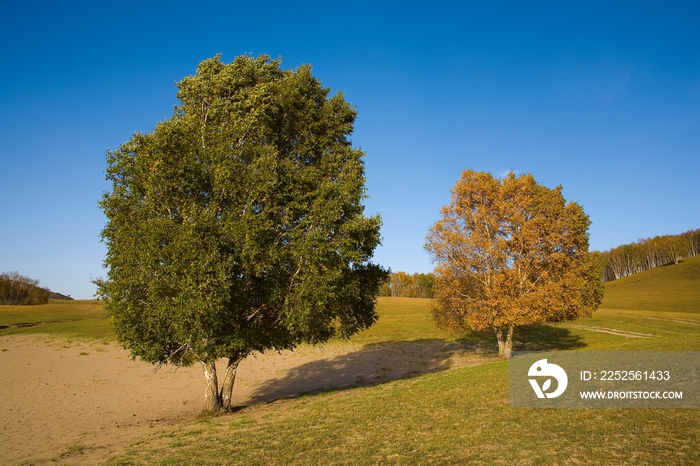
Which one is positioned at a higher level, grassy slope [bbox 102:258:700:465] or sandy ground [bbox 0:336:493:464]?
grassy slope [bbox 102:258:700:465]

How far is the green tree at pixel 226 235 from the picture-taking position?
1636cm

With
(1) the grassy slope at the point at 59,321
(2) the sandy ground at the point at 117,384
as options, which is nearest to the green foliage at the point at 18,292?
(1) the grassy slope at the point at 59,321

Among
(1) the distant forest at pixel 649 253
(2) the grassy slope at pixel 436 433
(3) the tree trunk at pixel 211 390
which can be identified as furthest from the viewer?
(1) the distant forest at pixel 649 253

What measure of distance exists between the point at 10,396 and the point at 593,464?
32886 millimetres

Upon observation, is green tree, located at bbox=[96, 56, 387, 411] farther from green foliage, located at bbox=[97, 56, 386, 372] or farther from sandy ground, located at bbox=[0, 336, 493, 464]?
Result: sandy ground, located at bbox=[0, 336, 493, 464]

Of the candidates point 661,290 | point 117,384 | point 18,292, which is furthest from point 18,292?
point 661,290

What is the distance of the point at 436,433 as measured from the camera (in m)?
12.6

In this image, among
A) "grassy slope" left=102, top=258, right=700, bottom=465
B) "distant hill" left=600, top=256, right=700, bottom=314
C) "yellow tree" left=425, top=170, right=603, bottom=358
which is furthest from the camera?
"distant hill" left=600, top=256, right=700, bottom=314

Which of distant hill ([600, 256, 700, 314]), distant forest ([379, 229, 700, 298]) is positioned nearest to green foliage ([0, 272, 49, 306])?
distant forest ([379, 229, 700, 298])

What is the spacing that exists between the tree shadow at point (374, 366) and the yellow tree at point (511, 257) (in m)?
5.11

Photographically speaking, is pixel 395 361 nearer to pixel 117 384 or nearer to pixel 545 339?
pixel 545 339

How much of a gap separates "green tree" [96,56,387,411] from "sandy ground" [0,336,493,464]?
4.49 m

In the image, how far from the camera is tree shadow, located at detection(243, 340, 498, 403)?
2995 cm

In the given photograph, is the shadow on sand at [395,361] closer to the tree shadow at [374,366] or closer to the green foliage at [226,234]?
the tree shadow at [374,366]
